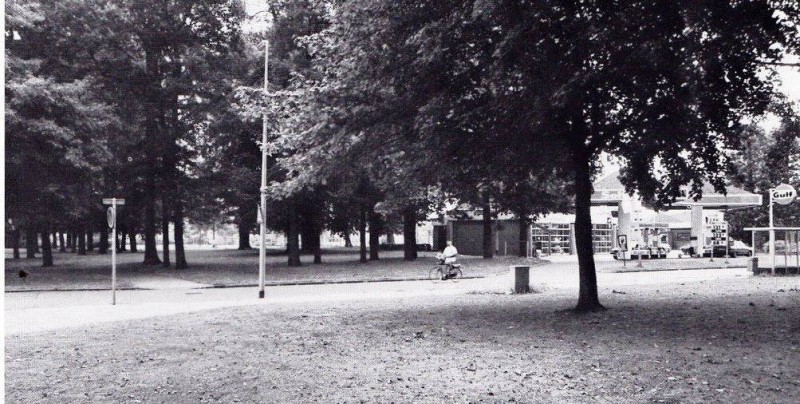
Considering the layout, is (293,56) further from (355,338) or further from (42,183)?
(355,338)

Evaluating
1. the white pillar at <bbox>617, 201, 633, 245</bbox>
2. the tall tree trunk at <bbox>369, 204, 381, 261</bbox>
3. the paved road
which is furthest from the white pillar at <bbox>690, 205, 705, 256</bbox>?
the tall tree trunk at <bbox>369, 204, 381, 261</bbox>

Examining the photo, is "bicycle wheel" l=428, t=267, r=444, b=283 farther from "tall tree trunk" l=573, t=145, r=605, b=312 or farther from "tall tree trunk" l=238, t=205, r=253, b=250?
"tall tree trunk" l=238, t=205, r=253, b=250

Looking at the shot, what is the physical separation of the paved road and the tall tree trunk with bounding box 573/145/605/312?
557 centimetres

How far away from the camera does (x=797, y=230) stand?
25781 millimetres

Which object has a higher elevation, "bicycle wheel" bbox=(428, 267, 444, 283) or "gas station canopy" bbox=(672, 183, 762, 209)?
"gas station canopy" bbox=(672, 183, 762, 209)

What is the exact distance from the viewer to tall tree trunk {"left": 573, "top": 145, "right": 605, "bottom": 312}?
13414mm

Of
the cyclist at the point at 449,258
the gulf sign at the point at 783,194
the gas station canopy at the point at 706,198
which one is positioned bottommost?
the cyclist at the point at 449,258

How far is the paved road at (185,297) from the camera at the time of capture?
14250 mm

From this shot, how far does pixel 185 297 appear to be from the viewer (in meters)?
19.3

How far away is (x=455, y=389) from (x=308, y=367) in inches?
76.9

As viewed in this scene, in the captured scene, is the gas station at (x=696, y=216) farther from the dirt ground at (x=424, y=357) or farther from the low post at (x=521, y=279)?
the dirt ground at (x=424, y=357)

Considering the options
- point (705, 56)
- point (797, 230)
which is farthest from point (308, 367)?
point (797, 230)

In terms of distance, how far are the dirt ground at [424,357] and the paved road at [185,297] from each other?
6.41 ft

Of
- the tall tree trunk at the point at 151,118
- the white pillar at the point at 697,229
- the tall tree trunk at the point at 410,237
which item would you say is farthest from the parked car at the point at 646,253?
the tall tree trunk at the point at 151,118
